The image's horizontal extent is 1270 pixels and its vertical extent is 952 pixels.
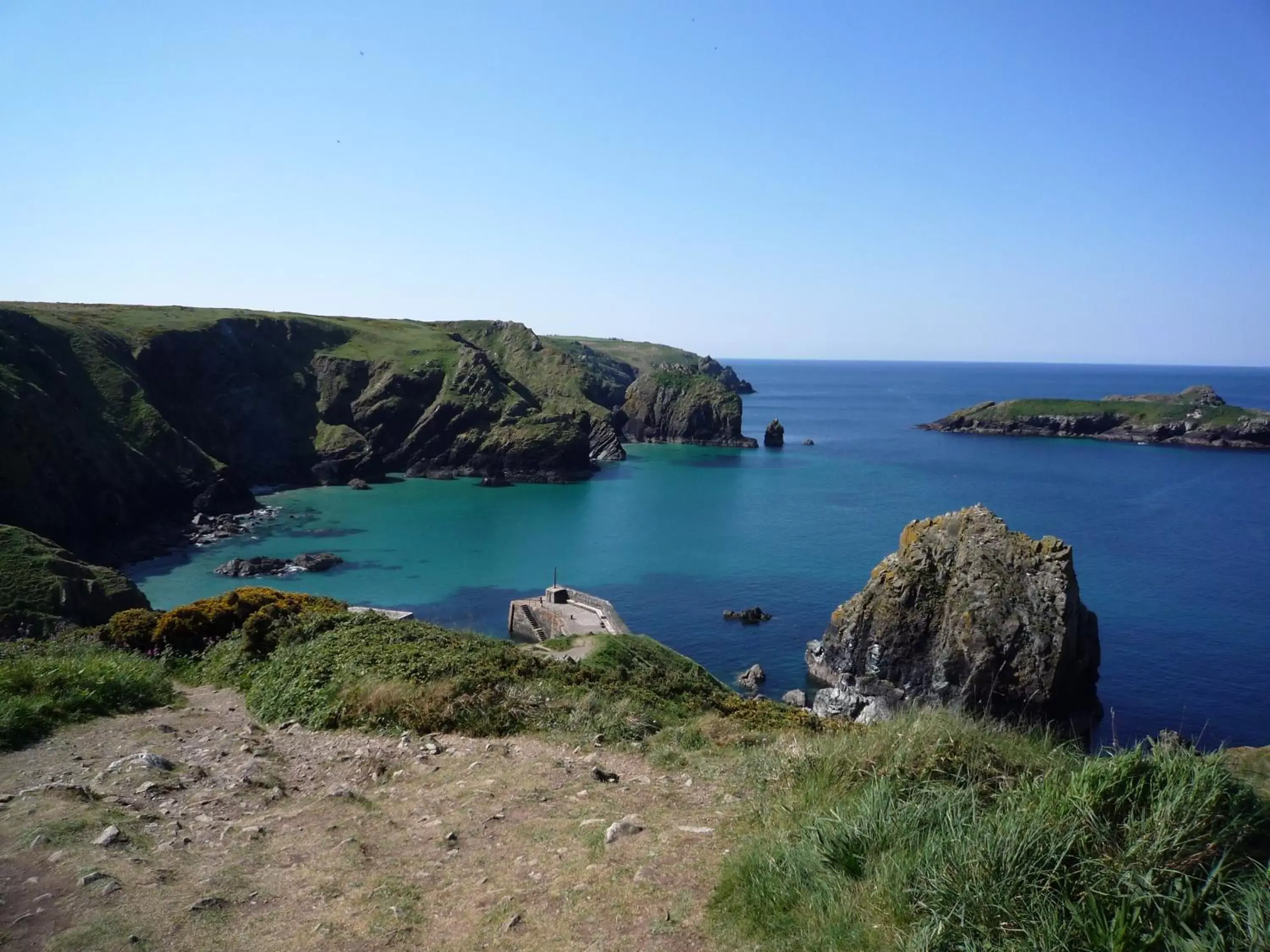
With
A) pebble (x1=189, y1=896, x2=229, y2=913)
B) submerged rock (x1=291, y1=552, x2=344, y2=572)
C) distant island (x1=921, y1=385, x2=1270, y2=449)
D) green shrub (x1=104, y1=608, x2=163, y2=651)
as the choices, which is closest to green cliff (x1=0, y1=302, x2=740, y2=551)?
submerged rock (x1=291, y1=552, x2=344, y2=572)

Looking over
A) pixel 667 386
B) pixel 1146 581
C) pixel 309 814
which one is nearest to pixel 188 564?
pixel 309 814

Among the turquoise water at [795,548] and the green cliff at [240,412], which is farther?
the green cliff at [240,412]

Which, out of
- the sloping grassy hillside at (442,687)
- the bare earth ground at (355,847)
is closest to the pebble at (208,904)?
the bare earth ground at (355,847)

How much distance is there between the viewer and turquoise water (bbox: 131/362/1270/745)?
40062 mm

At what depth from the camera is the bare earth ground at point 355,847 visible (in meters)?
6.99

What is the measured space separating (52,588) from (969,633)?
140ft

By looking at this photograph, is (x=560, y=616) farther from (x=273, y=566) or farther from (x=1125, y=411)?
(x=1125, y=411)

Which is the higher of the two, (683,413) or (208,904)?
(683,413)

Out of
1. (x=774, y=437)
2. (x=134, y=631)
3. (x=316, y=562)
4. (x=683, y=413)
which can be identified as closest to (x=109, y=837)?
(x=134, y=631)

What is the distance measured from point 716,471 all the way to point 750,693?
73317 mm

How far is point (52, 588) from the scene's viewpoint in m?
37.2

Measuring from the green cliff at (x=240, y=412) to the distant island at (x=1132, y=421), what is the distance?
5145 cm

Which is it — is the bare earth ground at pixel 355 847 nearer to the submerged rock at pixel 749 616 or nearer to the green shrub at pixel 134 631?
the green shrub at pixel 134 631

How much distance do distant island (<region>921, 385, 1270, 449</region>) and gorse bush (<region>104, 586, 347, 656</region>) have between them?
14278 cm
